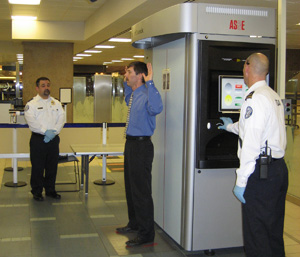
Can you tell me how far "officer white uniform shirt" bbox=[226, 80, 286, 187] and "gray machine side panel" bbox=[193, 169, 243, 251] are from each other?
0.93m

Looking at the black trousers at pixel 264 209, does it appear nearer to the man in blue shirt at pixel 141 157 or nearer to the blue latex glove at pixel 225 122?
the blue latex glove at pixel 225 122

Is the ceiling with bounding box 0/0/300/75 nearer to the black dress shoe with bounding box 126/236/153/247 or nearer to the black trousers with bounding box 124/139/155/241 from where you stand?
the black trousers with bounding box 124/139/155/241

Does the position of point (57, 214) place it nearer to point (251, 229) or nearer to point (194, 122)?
point (194, 122)

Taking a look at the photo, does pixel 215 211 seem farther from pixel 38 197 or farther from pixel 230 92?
pixel 38 197

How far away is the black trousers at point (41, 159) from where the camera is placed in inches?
212

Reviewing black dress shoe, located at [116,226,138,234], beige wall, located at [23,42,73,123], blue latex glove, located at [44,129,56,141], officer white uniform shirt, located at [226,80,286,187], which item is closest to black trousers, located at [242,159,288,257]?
officer white uniform shirt, located at [226,80,286,187]

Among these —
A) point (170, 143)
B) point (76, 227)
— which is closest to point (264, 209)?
point (170, 143)

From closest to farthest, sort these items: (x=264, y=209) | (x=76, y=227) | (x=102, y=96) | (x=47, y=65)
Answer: (x=264, y=209), (x=76, y=227), (x=47, y=65), (x=102, y=96)

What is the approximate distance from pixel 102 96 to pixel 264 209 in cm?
1009

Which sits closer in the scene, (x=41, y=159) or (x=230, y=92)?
(x=230, y=92)

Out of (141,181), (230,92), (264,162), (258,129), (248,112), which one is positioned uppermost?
(230,92)

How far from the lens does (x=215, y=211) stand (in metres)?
3.65

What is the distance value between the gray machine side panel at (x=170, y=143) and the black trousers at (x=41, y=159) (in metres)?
1.78

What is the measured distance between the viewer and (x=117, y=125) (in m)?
7.72
